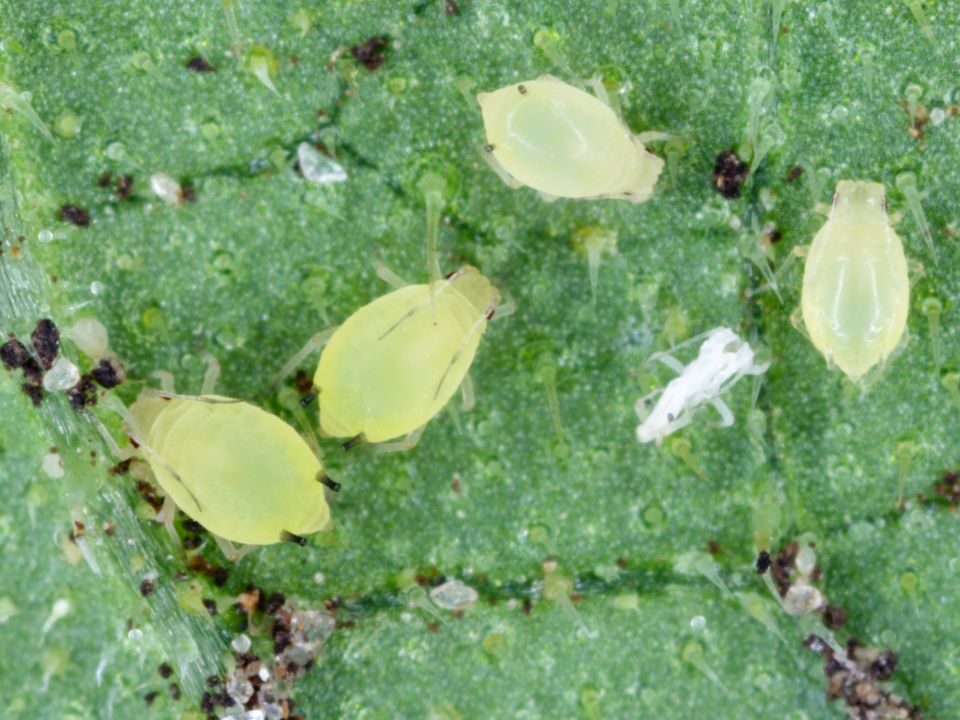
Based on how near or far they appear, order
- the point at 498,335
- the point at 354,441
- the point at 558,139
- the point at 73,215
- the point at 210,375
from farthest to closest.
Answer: the point at 498,335, the point at 210,375, the point at 73,215, the point at 354,441, the point at 558,139

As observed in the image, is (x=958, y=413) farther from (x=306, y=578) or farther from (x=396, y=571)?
(x=306, y=578)

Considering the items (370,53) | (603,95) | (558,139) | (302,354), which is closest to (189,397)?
(302,354)

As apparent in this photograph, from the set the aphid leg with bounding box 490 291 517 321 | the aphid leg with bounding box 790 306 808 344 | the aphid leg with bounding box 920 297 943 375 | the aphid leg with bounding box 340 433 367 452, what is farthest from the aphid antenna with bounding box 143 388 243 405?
the aphid leg with bounding box 920 297 943 375

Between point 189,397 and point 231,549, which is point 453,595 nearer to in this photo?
point 231,549

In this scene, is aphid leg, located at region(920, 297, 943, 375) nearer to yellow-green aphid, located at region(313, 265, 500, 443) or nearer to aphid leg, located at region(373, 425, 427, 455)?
yellow-green aphid, located at region(313, 265, 500, 443)

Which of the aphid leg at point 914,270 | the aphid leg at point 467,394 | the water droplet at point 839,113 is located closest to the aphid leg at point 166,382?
the aphid leg at point 467,394

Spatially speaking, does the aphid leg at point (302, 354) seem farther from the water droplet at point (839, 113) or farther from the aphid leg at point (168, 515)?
the water droplet at point (839, 113)
